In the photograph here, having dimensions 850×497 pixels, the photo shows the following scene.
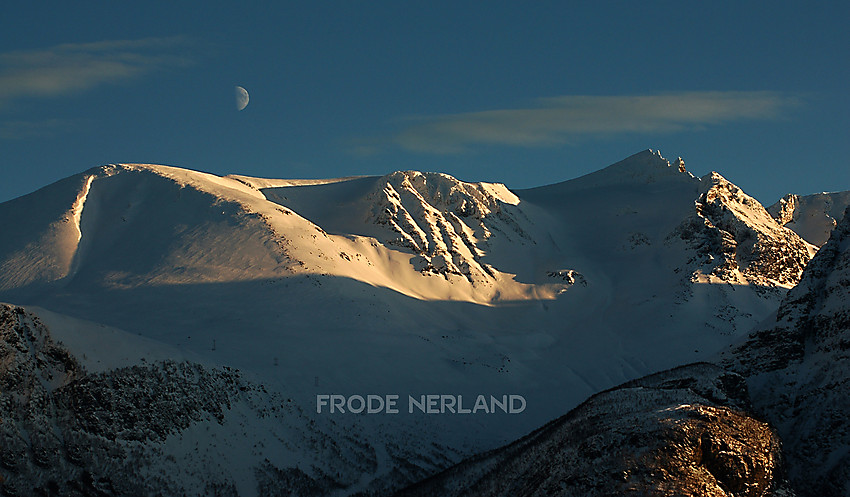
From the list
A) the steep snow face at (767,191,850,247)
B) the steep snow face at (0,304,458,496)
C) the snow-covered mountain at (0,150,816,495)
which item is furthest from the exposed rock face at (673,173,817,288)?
the steep snow face at (0,304,458,496)

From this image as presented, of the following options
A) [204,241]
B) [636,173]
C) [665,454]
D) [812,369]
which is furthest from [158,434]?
[636,173]

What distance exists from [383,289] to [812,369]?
47.7 m

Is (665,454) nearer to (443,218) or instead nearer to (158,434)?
(158,434)

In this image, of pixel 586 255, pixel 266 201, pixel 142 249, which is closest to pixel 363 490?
pixel 142 249

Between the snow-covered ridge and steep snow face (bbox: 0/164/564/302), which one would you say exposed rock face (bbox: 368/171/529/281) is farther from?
the snow-covered ridge

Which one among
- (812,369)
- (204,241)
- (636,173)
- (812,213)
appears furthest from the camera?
(812,213)

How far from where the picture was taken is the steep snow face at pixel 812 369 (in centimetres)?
3288

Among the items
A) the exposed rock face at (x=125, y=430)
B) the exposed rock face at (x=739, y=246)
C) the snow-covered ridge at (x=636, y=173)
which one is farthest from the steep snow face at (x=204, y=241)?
the snow-covered ridge at (x=636, y=173)

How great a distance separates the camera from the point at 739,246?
99688 millimetres

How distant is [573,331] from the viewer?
87250mm

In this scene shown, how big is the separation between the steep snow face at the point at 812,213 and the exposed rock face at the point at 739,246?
13.9 m

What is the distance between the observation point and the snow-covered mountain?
5431 centimetres

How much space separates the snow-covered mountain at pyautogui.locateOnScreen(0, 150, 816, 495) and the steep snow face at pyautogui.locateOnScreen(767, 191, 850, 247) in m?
12.5

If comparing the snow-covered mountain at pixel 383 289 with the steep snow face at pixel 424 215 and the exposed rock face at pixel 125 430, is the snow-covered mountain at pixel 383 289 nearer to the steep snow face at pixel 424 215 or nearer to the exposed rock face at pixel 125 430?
the steep snow face at pixel 424 215
